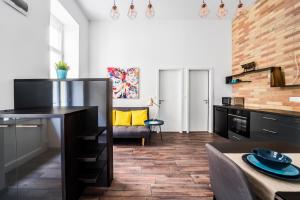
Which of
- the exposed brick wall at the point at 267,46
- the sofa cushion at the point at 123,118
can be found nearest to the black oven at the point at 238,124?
the exposed brick wall at the point at 267,46

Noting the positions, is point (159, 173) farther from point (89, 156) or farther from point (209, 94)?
point (209, 94)

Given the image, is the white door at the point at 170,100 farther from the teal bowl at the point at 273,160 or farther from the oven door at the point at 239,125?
the teal bowl at the point at 273,160

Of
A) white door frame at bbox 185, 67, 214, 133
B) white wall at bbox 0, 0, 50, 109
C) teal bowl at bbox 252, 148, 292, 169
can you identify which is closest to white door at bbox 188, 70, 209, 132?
white door frame at bbox 185, 67, 214, 133

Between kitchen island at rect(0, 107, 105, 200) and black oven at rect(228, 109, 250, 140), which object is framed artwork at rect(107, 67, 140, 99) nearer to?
black oven at rect(228, 109, 250, 140)

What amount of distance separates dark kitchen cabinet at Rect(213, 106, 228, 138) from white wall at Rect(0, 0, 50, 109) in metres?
3.99

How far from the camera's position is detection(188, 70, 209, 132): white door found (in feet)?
16.9

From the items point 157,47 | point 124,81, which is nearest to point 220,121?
point 157,47

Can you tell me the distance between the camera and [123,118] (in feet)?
14.8

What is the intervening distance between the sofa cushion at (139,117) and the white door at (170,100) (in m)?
0.69

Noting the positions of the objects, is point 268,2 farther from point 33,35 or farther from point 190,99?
point 33,35

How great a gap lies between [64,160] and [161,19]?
15.0 ft

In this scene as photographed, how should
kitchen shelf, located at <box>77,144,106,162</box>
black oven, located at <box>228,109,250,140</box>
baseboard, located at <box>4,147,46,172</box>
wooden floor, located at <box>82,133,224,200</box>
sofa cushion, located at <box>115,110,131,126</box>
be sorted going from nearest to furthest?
baseboard, located at <box>4,147,46,172</box> → kitchen shelf, located at <box>77,144,106,162</box> → wooden floor, located at <box>82,133,224,200</box> → black oven, located at <box>228,109,250,140</box> → sofa cushion, located at <box>115,110,131,126</box>

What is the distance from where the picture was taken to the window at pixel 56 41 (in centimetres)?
392

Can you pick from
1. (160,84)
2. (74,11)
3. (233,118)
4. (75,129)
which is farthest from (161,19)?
(75,129)
